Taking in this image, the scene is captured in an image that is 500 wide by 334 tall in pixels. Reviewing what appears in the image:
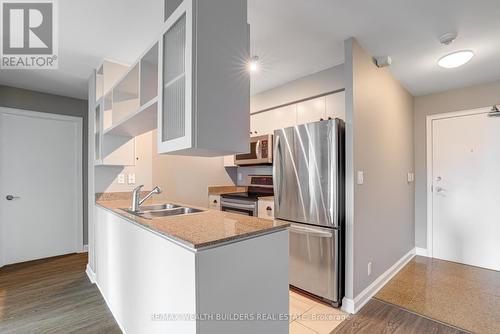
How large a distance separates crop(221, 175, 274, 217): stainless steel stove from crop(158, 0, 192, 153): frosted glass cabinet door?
6.09 feet

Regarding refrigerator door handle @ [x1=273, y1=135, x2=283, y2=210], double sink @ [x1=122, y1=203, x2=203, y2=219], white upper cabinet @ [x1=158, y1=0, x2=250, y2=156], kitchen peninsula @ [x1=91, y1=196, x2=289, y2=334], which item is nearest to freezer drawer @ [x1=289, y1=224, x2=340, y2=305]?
refrigerator door handle @ [x1=273, y1=135, x2=283, y2=210]

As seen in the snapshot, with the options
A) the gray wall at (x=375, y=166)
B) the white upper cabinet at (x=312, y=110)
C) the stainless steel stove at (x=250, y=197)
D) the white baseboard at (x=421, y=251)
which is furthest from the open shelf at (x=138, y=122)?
the white baseboard at (x=421, y=251)

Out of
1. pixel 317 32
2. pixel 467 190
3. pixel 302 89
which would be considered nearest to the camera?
pixel 317 32

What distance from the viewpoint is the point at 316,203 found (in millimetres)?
2297

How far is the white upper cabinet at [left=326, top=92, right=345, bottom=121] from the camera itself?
8.43 ft

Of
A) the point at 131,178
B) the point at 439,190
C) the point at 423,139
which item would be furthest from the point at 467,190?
the point at 131,178

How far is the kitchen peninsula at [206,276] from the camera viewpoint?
40.9 inches

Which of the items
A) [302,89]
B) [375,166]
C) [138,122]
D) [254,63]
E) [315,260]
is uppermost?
[254,63]

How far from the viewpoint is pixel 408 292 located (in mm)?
2488

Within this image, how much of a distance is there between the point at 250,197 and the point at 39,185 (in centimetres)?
313

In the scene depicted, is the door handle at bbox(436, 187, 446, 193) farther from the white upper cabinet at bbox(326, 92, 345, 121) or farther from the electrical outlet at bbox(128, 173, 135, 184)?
the electrical outlet at bbox(128, 173, 135, 184)

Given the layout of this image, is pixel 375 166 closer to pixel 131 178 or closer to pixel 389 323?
pixel 389 323

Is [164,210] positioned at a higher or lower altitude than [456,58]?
lower

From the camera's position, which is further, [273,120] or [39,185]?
[39,185]
